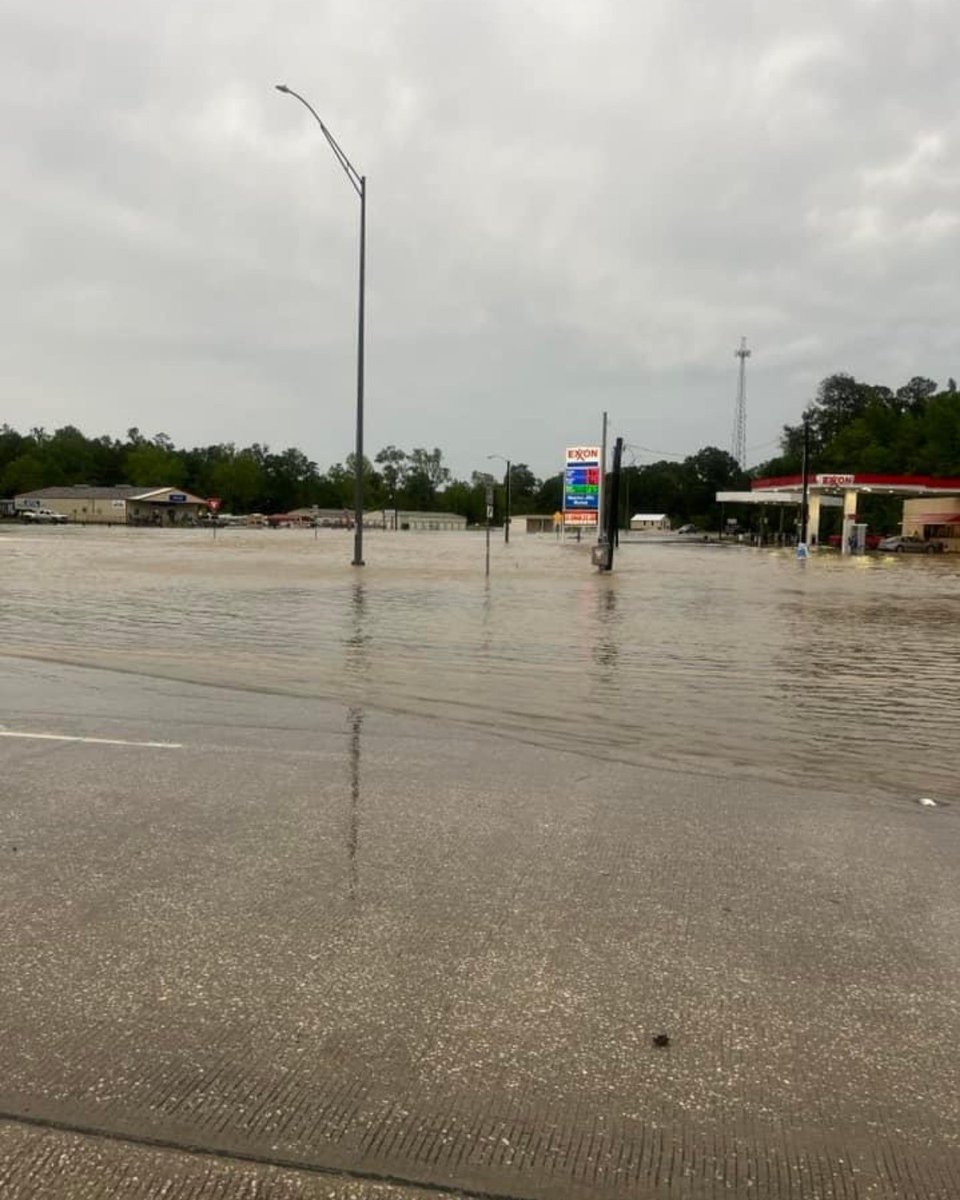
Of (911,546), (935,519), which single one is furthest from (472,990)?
(935,519)

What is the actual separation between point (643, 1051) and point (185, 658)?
9.74m

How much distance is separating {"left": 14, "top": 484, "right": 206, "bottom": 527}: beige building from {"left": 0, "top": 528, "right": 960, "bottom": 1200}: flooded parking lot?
13452 centimetres

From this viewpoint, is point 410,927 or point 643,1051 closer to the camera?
point 643,1051

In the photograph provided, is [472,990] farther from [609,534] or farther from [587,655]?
[609,534]

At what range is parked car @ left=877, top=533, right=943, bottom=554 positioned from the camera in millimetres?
67625

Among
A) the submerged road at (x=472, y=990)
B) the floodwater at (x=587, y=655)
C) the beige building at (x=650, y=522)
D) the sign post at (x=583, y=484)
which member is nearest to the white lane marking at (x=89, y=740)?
the submerged road at (x=472, y=990)

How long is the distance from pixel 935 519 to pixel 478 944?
79.3 m

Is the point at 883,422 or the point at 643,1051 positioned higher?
the point at 883,422

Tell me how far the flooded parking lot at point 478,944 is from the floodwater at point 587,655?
109mm

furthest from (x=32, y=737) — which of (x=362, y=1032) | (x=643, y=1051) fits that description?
(x=643, y=1051)

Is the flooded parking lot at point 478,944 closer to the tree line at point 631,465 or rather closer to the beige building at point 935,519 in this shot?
the beige building at point 935,519

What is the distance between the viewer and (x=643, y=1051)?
3121 millimetres

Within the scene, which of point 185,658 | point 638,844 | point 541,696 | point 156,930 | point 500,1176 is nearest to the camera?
point 500,1176

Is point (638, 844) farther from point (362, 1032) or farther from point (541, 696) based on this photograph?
point (541, 696)
